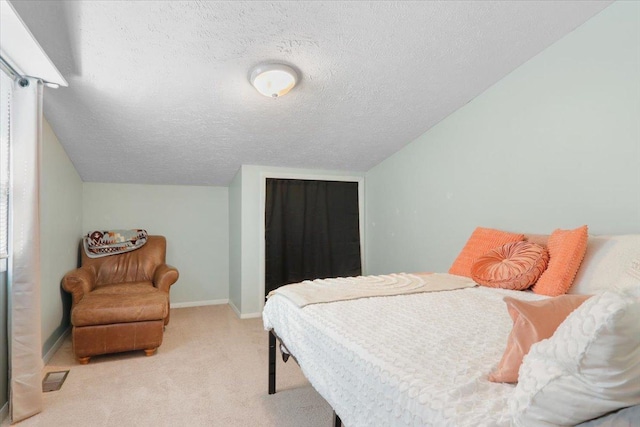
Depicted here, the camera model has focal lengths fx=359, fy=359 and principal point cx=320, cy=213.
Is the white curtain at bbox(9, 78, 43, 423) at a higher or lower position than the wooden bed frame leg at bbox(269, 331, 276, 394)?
higher

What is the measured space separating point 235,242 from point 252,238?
1.35 ft

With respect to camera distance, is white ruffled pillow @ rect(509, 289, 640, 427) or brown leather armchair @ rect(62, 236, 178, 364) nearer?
white ruffled pillow @ rect(509, 289, 640, 427)

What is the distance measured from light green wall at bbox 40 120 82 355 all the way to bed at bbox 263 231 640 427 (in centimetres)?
208

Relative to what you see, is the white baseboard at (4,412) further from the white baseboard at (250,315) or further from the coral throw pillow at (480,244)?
the coral throw pillow at (480,244)

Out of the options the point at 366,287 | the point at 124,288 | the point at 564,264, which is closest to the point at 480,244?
the point at 564,264

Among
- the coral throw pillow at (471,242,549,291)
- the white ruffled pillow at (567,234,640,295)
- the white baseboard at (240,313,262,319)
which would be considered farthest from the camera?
the white baseboard at (240,313,262,319)

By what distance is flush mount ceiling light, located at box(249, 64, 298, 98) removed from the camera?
93.4 inches

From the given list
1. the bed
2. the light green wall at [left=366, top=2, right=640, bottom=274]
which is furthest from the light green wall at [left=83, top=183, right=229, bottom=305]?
the bed

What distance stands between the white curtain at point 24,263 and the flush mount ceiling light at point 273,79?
1316mm

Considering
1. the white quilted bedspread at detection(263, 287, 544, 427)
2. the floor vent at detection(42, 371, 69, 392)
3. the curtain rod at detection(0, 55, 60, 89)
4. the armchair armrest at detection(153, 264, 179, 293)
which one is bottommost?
the floor vent at detection(42, 371, 69, 392)

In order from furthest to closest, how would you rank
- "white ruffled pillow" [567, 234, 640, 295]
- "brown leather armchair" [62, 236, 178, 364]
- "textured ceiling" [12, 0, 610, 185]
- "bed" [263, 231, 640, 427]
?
"brown leather armchair" [62, 236, 178, 364] → "textured ceiling" [12, 0, 610, 185] → "white ruffled pillow" [567, 234, 640, 295] → "bed" [263, 231, 640, 427]

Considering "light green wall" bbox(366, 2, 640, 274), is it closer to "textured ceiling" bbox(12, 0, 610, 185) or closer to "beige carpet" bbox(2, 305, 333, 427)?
"textured ceiling" bbox(12, 0, 610, 185)

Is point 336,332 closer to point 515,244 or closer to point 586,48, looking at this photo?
point 515,244

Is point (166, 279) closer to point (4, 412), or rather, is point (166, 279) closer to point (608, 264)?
point (4, 412)
